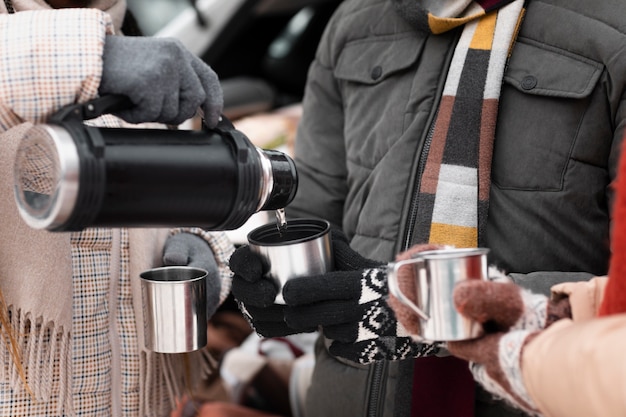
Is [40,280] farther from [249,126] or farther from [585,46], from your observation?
[249,126]

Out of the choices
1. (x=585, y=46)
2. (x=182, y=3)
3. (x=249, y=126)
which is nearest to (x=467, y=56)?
(x=585, y=46)

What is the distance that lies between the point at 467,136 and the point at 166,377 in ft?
2.17

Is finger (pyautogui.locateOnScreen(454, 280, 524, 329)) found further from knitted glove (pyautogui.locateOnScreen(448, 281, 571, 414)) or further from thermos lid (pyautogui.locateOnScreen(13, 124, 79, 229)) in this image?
thermos lid (pyautogui.locateOnScreen(13, 124, 79, 229))

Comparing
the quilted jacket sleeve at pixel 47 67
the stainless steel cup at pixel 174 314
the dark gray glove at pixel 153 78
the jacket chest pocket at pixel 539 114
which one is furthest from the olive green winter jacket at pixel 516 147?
the quilted jacket sleeve at pixel 47 67

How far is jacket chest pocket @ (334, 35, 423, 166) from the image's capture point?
1.33 meters

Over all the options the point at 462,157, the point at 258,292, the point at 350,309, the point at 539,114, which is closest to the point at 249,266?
the point at 258,292

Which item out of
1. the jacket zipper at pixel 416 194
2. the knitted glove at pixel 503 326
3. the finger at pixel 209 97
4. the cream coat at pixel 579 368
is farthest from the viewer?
the jacket zipper at pixel 416 194

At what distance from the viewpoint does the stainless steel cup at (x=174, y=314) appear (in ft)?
3.66

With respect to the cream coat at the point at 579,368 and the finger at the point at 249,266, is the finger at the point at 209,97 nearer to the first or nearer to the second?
the finger at the point at 249,266

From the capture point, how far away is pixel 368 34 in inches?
56.3

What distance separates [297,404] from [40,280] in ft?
3.41

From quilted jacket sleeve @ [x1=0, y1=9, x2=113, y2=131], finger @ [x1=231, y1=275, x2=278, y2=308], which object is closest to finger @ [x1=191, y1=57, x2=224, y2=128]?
quilted jacket sleeve @ [x1=0, y1=9, x2=113, y2=131]

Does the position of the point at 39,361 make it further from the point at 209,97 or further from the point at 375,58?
the point at 375,58

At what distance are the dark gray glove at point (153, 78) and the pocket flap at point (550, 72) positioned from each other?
54 centimetres
